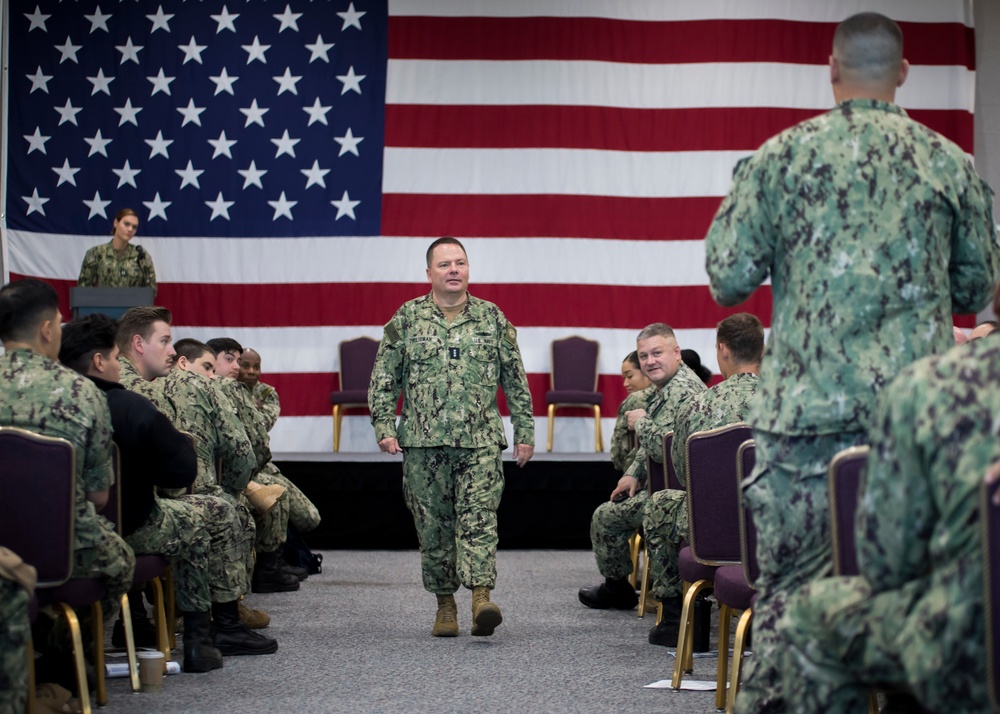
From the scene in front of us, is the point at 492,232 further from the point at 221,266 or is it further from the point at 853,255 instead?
the point at 853,255

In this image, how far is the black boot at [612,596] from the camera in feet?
19.0

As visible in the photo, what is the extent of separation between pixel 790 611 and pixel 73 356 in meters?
2.52

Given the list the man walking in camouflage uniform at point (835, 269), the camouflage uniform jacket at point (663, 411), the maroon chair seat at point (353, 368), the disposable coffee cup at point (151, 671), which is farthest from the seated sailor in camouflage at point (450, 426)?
the maroon chair seat at point (353, 368)

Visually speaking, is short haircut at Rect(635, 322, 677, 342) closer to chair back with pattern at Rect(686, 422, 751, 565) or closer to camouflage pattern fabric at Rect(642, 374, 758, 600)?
camouflage pattern fabric at Rect(642, 374, 758, 600)

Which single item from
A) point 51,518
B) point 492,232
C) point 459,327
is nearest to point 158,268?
point 492,232

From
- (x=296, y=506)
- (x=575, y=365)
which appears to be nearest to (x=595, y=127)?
(x=575, y=365)

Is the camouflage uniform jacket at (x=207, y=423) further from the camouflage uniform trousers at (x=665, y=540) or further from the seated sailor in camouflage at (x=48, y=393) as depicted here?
the camouflage uniform trousers at (x=665, y=540)

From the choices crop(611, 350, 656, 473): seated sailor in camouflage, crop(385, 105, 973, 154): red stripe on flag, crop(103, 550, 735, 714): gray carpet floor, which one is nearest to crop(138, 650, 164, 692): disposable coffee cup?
crop(103, 550, 735, 714): gray carpet floor

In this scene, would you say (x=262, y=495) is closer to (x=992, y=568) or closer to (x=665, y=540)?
(x=665, y=540)

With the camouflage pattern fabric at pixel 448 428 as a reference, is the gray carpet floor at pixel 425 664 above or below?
below

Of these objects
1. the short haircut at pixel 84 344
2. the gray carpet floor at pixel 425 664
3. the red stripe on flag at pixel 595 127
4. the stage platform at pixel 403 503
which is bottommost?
the gray carpet floor at pixel 425 664

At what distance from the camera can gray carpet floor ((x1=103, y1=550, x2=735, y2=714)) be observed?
3.74 metres

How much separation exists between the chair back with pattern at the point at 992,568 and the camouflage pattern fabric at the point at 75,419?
2.36 meters

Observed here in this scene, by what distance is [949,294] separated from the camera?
8.22 ft
